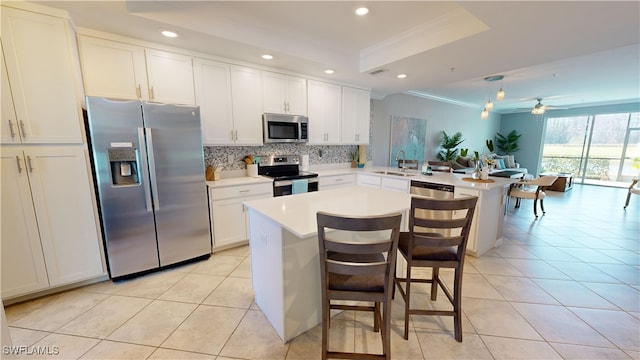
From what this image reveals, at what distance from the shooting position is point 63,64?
2.09m

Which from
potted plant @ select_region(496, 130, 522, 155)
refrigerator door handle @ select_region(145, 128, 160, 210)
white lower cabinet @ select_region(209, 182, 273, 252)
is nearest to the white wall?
potted plant @ select_region(496, 130, 522, 155)

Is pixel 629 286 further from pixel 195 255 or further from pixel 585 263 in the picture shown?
pixel 195 255

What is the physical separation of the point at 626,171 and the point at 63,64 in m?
13.5

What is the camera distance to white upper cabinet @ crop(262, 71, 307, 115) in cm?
343

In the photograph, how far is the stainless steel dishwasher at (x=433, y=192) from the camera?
10.0ft

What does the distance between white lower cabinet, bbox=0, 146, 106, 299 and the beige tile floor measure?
244 mm

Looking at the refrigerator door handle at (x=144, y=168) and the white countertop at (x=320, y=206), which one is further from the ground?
the refrigerator door handle at (x=144, y=168)

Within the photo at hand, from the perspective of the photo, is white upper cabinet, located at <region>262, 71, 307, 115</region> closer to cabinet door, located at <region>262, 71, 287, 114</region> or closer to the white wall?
cabinet door, located at <region>262, 71, 287, 114</region>

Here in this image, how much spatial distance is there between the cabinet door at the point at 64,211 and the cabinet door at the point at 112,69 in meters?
0.66

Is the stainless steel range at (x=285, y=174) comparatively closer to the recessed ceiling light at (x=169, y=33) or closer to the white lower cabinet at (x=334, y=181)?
the white lower cabinet at (x=334, y=181)

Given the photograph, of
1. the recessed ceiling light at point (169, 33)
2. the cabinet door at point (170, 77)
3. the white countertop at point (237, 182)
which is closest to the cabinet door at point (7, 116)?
the cabinet door at point (170, 77)

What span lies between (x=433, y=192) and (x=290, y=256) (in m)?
2.38

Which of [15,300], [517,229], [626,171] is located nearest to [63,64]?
[15,300]

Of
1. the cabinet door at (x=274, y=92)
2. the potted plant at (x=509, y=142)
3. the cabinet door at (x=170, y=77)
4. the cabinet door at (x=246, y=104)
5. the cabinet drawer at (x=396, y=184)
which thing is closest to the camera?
the cabinet door at (x=170, y=77)
